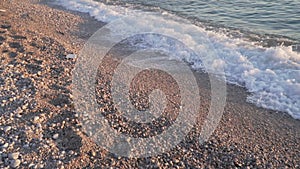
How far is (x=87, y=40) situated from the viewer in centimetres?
1015

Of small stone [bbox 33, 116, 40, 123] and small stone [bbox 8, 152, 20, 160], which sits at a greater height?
small stone [bbox 33, 116, 40, 123]

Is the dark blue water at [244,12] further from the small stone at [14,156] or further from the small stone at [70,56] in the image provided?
the small stone at [14,156]

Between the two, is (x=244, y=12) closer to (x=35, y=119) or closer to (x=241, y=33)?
(x=241, y=33)

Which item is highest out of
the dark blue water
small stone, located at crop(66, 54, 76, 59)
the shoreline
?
the dark blue water

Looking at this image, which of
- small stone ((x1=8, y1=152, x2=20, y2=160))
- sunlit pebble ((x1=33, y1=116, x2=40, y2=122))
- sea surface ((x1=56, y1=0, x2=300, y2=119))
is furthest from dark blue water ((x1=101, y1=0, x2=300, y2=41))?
small stone ((x1=8, y1=152, x2=20, y2=160))

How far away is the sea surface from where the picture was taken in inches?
294

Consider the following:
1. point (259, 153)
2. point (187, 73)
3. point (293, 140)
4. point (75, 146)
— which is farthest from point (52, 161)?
point (187, 73)

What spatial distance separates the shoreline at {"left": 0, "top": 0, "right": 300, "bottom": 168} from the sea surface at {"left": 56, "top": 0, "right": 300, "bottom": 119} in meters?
0.67

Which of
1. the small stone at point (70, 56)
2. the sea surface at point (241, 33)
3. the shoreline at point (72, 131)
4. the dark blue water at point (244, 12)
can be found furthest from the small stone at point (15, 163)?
the dark blue water at point (244, 12)

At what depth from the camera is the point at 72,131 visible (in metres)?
5.08

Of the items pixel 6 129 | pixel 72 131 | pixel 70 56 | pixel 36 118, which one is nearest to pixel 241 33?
pixel 70 56

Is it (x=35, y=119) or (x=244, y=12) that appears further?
(x=244, y=12)

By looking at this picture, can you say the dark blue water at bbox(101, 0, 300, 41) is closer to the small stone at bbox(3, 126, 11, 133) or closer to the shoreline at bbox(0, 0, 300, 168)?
the shoreline at bbox(0, 0, 300, 168)

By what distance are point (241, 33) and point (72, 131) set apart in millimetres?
8083
